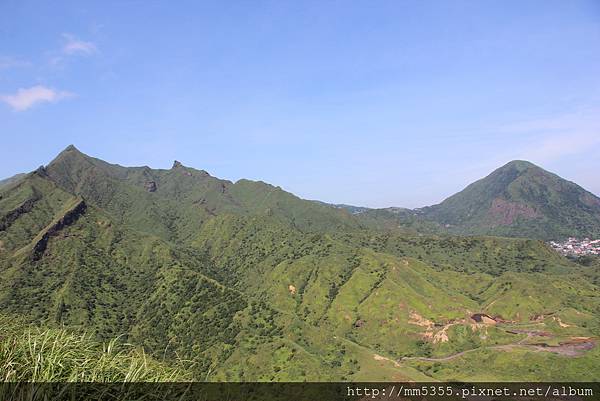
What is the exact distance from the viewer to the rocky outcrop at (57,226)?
108625mm

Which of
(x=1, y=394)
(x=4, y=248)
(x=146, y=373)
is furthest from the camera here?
(x=4, y=248)

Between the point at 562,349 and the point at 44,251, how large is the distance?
126m

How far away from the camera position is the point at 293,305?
13262 cm

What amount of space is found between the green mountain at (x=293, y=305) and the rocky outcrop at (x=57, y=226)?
1.01 feet

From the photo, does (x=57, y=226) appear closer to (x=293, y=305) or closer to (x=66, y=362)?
(x=293, y=305)

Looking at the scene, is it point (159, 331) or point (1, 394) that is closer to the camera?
point (1, 394)

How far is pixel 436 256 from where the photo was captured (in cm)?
18662

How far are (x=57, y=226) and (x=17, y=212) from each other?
22396 millimetres

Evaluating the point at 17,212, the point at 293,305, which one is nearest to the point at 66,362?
the point at 293,305

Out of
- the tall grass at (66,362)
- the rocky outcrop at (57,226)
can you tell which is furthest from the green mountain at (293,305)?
the tall grass at (66,362)

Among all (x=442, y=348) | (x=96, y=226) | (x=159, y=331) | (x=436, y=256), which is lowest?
(x=442, y=348)

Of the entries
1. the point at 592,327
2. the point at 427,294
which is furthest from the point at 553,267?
the point at 427,294

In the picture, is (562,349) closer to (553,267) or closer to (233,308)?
(233,308)

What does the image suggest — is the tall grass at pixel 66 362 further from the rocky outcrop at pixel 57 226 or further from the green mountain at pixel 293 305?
the rocky outcrop at pixel 57 226
